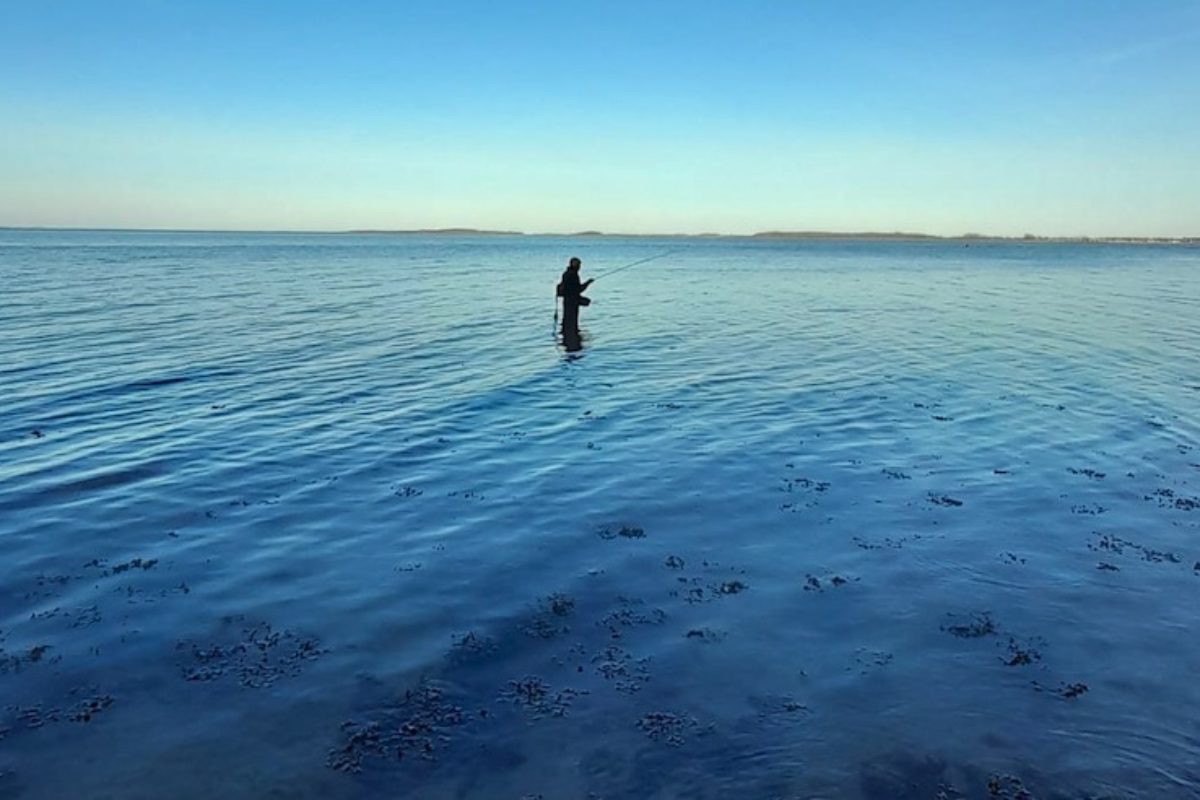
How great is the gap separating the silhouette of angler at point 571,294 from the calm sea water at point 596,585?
357 inches

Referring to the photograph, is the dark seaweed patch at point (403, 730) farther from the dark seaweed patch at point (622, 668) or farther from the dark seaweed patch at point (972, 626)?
the dark seaweed patch at point (972, 626)

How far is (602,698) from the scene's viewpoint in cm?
744

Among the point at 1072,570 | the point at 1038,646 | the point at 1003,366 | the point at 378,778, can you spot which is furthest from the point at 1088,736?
the point at 1003,366

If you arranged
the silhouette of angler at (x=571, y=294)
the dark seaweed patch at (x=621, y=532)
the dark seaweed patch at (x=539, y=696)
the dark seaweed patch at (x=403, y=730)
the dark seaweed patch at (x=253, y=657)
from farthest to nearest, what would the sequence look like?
the silhouette of angler at (x=571, y=294) → the dark seaweed patch at (x=621, y=532) → the dark seaweed patch at (x=253, y=657) → the dark seaweed patch at (x=539, y=696) → the dark seaweed patch at (x=403, y=730)

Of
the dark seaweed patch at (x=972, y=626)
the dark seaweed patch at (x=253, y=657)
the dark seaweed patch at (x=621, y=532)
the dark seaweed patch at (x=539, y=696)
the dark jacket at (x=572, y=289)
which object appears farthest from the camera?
the dark jacket at (x=572, y=289)

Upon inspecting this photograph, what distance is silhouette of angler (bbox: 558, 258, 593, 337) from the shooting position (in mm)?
31884

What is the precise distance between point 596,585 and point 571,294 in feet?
77.6

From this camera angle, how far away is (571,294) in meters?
32.6

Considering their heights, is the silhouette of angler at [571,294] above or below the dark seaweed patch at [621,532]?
above

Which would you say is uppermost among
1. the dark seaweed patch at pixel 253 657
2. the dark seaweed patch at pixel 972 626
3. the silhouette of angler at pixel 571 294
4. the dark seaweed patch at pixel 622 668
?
the silhouette of angler at pixel 571 294

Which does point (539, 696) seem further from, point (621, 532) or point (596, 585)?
point (621, 532)

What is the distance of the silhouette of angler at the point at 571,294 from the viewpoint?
31884 mm

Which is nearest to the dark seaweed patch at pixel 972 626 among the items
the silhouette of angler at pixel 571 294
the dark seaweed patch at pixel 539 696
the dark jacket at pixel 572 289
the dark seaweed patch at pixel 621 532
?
the dark seaweed patch at pixel 539 696

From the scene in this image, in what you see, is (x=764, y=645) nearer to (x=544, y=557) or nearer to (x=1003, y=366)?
(x=544, y=557)
